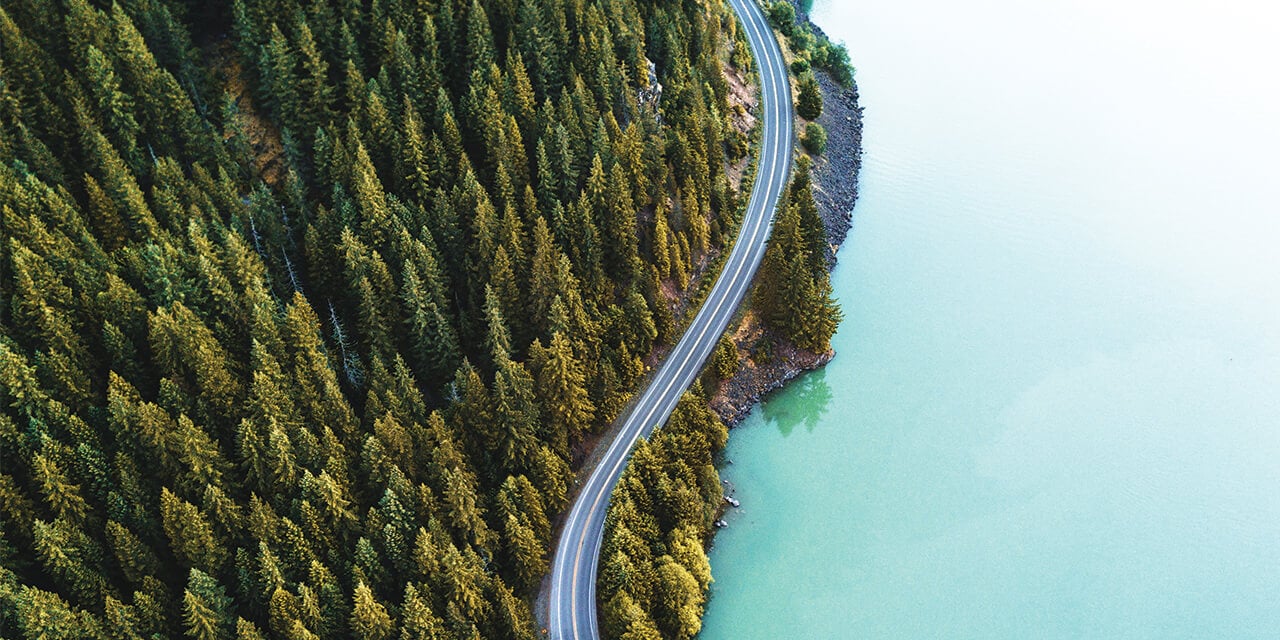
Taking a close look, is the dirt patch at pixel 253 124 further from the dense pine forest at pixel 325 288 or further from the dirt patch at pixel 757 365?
the dirt patch at pixel 757 365

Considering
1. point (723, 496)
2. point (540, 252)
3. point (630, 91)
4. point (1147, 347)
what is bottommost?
point (1147, 347)

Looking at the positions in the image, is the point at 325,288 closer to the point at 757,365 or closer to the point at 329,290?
the point at 329,290

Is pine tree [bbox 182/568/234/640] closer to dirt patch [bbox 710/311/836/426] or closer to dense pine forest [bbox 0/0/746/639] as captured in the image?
dense pine forest [bbox 0/0/746/639]

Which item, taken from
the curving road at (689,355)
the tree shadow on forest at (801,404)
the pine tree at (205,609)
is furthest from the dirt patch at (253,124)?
the tree shadow on forest at (801,404)

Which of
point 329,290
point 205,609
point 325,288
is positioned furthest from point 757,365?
point 205,609

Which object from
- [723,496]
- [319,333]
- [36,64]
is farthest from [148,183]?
[723,496]

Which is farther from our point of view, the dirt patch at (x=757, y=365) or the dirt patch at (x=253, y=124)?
the dirt patch at (x=253, y=124)

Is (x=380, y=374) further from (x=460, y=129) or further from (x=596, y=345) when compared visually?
(x=460, y=129)
